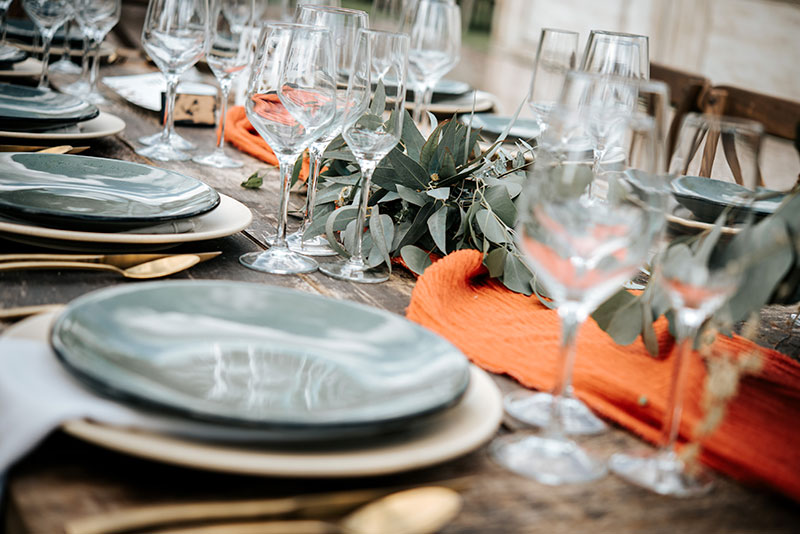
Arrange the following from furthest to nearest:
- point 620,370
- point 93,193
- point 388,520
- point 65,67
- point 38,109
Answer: point 65,67, point 38,109, point 93,193, point 620,370, point 388,520

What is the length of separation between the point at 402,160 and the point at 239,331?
18.1 inches

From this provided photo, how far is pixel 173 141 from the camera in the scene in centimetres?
159

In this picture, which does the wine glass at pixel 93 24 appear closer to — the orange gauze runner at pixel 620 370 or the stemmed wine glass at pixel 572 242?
the orange gauze runner at pixel 620 370

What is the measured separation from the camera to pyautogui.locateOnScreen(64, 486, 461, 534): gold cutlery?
18.7 inches

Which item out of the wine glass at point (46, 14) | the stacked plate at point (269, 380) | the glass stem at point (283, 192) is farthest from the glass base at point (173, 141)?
the stacked plate at point (269, 380)

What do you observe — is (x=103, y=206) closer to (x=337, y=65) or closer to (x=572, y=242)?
(x=337, y=65)

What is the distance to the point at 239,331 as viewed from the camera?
67 cm

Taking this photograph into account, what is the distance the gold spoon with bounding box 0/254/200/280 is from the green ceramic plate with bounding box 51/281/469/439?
0.17 metres

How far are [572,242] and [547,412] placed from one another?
17 cm

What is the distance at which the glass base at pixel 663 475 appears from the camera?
0.60 meters

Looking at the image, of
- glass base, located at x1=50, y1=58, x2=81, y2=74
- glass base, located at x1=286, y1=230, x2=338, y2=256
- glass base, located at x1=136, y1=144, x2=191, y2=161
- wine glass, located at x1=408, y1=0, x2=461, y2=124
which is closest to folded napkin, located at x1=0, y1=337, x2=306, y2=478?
glass base, located at x1=286, y1=230, x2=338, y2=256

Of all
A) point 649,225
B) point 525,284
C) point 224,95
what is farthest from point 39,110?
point 649,225

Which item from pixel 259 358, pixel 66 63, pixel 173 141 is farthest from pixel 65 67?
pixel 259 358

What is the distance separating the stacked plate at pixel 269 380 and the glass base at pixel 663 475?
0.10m
